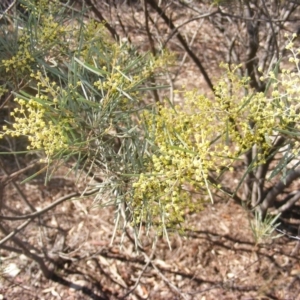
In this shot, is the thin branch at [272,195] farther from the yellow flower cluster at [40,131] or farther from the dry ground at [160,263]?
the yellow flower cluster at [40,131]

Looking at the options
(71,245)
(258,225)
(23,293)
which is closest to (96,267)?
(71,245)

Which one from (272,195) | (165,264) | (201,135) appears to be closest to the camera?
(201,135)

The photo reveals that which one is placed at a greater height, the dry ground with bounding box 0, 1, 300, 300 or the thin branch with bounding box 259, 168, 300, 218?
the thin branch with bounding box 259, 168, 300, 218

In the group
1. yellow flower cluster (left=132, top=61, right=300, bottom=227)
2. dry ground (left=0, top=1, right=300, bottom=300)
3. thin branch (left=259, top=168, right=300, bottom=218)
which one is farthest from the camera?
dry ground (left=0, top=1, right=300, bottom=300)

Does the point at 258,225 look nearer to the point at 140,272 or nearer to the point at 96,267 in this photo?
the point at 140,272

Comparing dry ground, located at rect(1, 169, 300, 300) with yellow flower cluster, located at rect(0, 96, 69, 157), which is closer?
yellow flower cluster, located at rect(0, 96, 69, 157)

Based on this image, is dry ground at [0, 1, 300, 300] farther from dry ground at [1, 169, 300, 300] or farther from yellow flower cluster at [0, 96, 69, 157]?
yellow flower cluster at [0, 96, 69, 157]

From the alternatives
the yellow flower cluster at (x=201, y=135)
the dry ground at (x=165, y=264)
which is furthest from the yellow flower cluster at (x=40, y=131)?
the dry ground at (x=165, y=264)

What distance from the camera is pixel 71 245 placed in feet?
9.82

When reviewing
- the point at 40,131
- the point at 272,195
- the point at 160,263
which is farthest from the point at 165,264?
the point at 40,131

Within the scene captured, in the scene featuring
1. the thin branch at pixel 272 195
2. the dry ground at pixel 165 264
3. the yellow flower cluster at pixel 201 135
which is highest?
the yellow flower cluster at pixel 201 135

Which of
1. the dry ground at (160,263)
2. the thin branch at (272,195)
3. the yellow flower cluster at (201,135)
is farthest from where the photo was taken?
the dry ground at (160,263)

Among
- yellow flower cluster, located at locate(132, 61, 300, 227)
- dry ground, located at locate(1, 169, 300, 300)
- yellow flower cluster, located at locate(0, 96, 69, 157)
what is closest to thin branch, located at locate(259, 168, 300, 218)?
dry ground, located at locate(1, 169, 300, 300)

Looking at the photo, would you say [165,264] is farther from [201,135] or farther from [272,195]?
[201,135]
